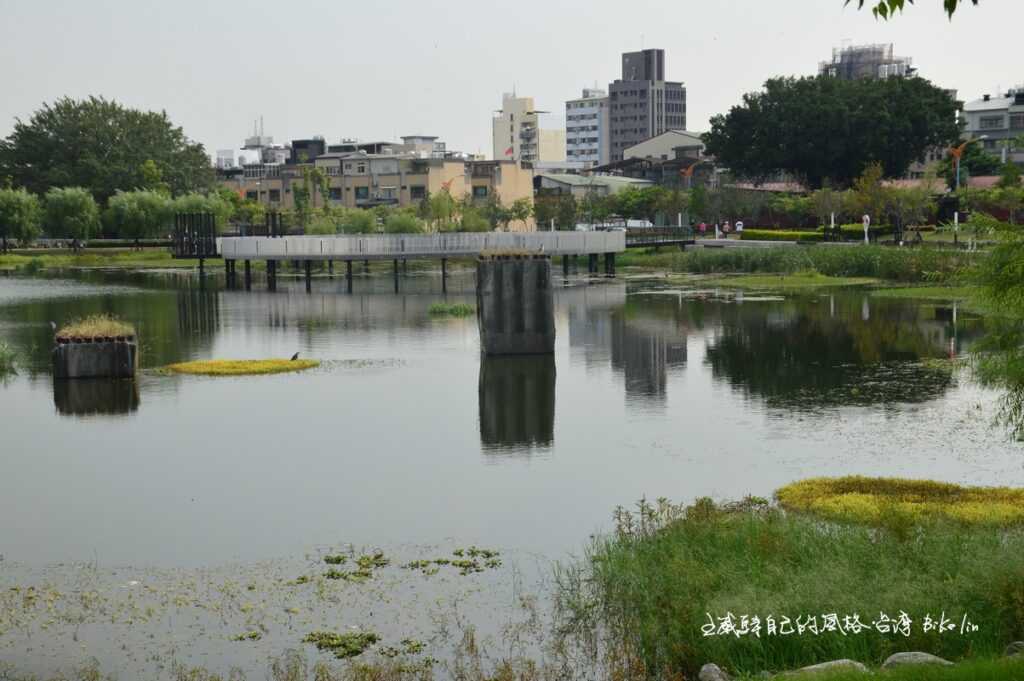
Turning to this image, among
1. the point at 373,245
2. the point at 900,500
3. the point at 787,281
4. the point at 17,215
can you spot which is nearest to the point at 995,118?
the point at 787,281

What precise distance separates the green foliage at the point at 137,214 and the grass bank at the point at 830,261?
160 ft

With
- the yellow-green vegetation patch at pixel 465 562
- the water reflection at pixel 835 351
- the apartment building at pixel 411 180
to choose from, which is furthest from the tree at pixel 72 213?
the yellow-green vegetation patch at pixel 465 562

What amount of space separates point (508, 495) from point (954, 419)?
467 inches

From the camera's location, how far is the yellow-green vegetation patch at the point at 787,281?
67.2 metres

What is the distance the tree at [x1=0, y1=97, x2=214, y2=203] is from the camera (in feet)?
401

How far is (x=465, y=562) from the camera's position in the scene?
765 inches

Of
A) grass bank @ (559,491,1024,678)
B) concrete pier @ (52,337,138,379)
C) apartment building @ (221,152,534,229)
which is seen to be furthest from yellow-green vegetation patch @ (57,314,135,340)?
apartment building @ (221,152,534,229)

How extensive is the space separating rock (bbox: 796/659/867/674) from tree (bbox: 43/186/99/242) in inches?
4076

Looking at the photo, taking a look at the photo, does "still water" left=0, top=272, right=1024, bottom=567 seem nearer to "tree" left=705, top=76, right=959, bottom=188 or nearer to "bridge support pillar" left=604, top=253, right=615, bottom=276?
"bridge support pillar" left=604, top=253, right=615, bottom=276

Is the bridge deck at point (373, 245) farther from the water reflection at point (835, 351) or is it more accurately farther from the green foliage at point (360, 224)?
the green foliage at point (360, 224)

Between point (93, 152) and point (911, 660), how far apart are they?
122m

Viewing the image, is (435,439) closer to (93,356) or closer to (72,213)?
(93,356)

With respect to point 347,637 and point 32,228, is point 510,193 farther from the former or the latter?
point 347,637
